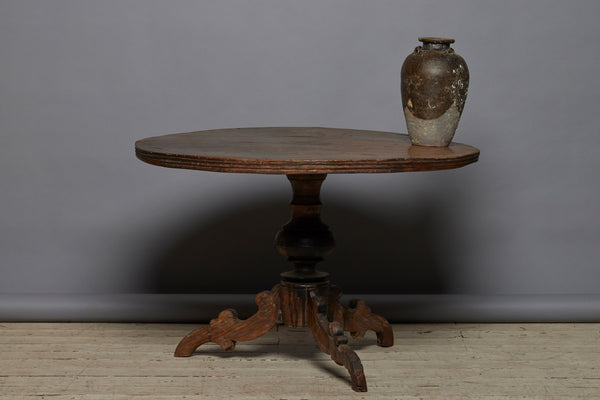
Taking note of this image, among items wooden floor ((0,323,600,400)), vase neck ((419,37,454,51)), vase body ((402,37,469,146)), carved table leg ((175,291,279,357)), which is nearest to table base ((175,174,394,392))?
carved table leg ((175,291,279,357))

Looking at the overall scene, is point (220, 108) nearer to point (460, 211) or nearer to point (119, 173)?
point (119, 173)

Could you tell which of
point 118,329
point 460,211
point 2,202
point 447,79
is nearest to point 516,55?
point 460,211

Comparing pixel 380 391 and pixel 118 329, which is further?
pixel 118 329

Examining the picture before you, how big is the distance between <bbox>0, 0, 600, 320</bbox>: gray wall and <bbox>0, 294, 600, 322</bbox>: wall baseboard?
0.06 feet

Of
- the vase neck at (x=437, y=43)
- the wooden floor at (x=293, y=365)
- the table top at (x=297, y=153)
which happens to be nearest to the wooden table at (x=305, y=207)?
the table top at (x=297, y=153)

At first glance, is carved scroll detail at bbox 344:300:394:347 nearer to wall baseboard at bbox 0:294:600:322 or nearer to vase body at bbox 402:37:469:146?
wall baseboard at bbox 0:294:600:322

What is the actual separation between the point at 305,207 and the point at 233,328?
519mm

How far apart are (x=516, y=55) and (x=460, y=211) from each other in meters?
0.73

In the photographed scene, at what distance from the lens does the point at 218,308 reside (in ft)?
12.5

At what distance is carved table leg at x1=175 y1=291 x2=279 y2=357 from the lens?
3.21 metres

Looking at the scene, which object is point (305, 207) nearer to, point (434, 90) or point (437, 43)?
point (434, 90)

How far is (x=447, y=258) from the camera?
4004 mm

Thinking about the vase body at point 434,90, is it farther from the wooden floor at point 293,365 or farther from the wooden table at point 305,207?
the wooden floor at point 293,365

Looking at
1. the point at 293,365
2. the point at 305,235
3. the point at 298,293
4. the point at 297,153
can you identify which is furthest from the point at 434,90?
the point at 293,365
